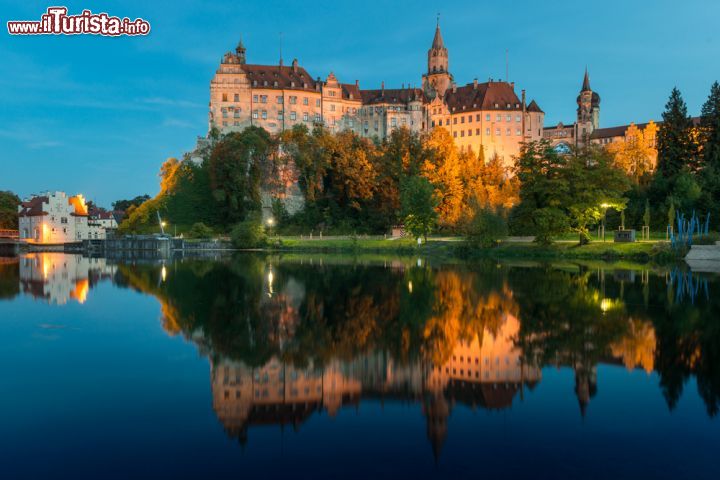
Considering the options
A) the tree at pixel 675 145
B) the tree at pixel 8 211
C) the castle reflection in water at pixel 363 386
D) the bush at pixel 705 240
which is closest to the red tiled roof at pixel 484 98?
the tree at pixel 675 145

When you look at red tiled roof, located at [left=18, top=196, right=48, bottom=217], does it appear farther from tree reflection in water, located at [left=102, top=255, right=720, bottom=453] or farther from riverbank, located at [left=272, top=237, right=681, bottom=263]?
tree reflection in water, located at [left=102, top=255, right=720, bottom=453]

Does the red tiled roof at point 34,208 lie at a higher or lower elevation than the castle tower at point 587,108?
lower

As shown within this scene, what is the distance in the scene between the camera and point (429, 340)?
541 inches

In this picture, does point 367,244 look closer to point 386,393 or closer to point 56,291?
point 56,291

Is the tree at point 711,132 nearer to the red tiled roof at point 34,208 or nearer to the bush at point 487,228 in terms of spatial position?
the bush at point 487,228

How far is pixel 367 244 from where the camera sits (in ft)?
204

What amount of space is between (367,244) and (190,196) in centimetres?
3278

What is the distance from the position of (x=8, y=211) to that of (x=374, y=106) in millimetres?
62254

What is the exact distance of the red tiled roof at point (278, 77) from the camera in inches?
3543

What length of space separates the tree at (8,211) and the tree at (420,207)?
68.4 m

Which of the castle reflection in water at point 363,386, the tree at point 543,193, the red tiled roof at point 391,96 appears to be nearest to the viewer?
the castle reflection in water at point 363,386

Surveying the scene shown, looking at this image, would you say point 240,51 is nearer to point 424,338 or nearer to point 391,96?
point 391,96

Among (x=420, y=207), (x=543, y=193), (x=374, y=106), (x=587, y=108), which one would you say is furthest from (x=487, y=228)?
(x=587, y=108)

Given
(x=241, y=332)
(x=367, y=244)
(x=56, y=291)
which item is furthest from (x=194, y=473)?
(x=367, y=244)
